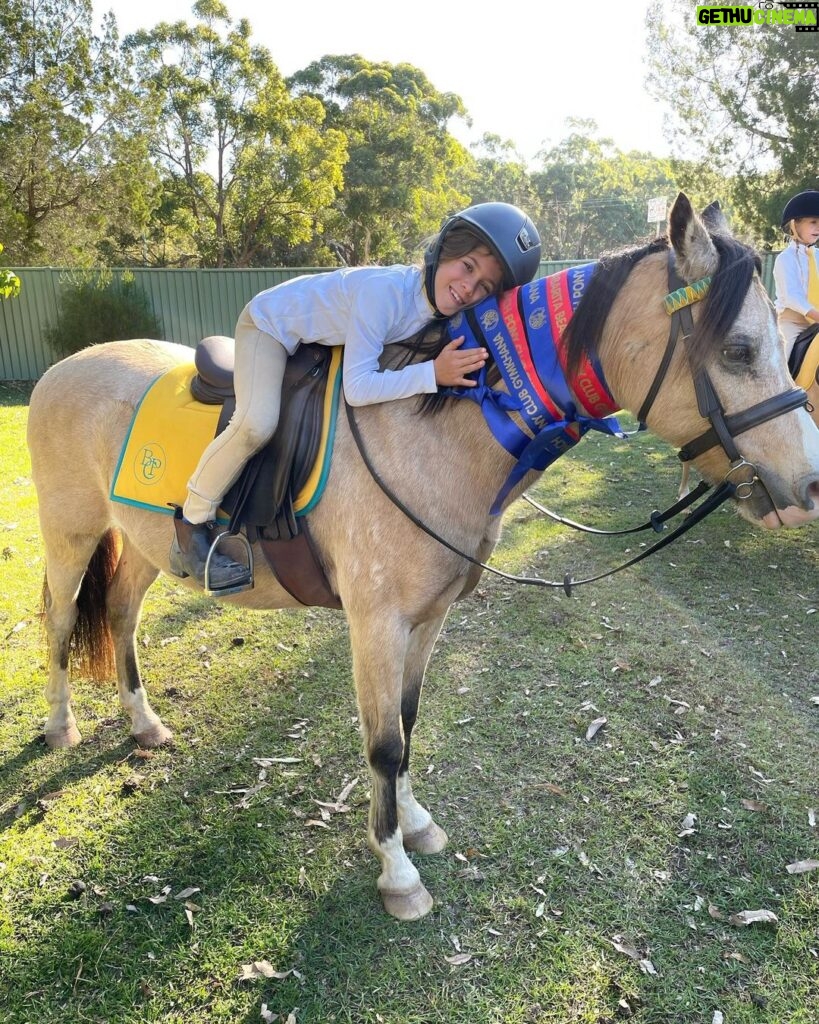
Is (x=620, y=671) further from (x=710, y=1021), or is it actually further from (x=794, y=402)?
(x=794, y=402)

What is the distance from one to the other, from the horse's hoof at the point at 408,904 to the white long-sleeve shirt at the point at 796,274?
205 inches

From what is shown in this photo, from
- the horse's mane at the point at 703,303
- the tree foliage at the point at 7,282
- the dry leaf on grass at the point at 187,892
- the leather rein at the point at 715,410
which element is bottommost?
the dry leaf on grass at the point at 187,892

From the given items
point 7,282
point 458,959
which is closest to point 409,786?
point 458,959

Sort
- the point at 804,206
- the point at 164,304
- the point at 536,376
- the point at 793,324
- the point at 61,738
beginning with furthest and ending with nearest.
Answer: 1. the point at 164,304
2. the point at 793,324
3. the point at 804,206
4. the point at 61,738
5. the point at 536,376

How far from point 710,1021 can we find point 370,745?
1.43m

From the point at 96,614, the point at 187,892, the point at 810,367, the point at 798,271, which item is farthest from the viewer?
the point at 798,271

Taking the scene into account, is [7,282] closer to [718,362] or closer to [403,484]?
[403,484]

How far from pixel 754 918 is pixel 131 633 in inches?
129

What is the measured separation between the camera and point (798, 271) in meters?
5.37

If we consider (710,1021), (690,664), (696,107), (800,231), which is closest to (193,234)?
(696,107)

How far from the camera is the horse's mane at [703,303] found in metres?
1.86

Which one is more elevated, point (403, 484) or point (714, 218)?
point (714, 218)

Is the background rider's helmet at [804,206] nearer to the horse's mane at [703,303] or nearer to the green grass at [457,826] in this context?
the green grass at [457,826]
